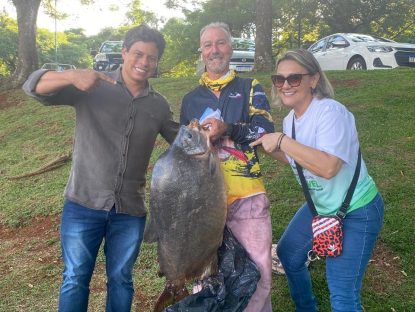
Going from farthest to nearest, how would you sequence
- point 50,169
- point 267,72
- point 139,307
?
point 267,72, point 50,169, point 139,307

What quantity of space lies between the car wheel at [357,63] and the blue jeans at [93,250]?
12034 mm

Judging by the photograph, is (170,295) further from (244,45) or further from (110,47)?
(110,47)

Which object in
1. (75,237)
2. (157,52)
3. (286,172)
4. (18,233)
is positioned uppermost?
(157,52)

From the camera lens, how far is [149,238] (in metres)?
3.00

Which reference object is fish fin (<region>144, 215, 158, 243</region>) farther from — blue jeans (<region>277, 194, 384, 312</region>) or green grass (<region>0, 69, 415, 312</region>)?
green grass (<region>0, 69, 415, 312</region>)

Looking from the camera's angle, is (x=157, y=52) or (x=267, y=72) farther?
(x=267, y=72)

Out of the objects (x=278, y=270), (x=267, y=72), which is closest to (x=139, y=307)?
(x=278, y=270)

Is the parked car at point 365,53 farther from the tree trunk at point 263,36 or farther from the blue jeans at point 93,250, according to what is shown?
the blue jeans at point 93,250

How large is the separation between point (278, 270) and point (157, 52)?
2.52 m

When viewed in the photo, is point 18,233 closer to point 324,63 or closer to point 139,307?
point 139,307

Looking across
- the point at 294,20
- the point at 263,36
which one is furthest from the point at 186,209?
the point at 294,20

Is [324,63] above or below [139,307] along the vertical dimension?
above

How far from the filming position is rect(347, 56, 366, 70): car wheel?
45.7 ft

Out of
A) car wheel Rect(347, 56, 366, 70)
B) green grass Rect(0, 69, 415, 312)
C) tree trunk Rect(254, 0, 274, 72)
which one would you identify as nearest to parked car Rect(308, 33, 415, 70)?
car wheel Rect(347, 56, 366, 70)
